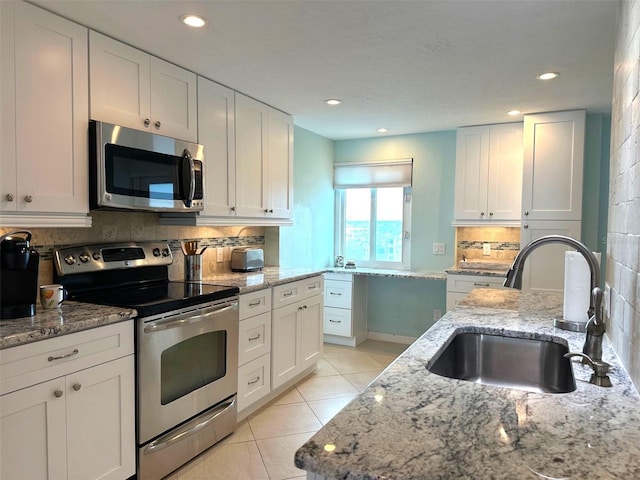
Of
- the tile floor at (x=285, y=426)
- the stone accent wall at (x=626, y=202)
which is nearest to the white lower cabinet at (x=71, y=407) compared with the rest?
the tile floor at (x=285, y=426)

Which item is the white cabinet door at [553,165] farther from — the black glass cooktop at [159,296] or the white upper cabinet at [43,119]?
the white upper cabinet at [43,119]

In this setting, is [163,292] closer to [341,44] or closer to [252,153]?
[252,153]

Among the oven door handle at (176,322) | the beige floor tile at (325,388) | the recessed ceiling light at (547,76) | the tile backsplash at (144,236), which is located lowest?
the beige floor tile at (325,388)

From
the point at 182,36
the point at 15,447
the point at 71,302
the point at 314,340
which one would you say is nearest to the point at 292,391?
the point at 314,340

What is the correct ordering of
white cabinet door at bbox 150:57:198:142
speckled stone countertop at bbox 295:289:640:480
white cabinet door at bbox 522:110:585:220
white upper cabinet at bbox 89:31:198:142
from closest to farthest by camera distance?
1. speckled stone countertop at bbox 295:289:640:480
2. white upper cabinet at bbox 89:31:198:142
3. white cabinet door at bbox 150:57:198:142
4. white cabinet door at bbox 522:110:585:220

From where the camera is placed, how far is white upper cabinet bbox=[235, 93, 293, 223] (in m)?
3.18

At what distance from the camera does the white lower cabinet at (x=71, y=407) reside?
1566mm

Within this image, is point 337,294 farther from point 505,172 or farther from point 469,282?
point 505,172

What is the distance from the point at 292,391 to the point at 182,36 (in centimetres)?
256

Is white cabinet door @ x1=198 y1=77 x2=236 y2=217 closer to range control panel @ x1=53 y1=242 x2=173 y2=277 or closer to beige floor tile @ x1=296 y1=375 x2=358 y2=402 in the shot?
range control panel @ x1=53 y1=242 x2=173 y2=277

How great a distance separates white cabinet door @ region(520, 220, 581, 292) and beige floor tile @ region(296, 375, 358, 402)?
175 cm

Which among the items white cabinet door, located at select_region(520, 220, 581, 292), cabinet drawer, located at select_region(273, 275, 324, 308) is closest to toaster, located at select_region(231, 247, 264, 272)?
cabinet drawer, located at select_region(273, 275, 324, 308)

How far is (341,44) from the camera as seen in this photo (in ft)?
7.43

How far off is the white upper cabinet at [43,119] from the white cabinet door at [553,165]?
3.35m
